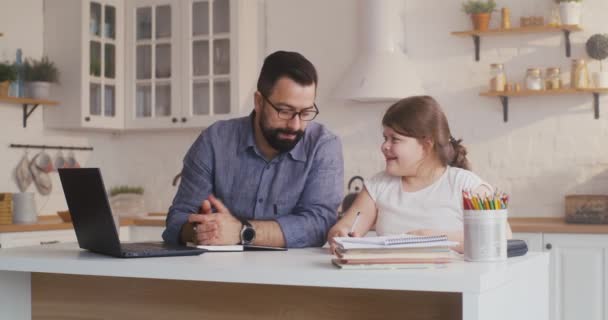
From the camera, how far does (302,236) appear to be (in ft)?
8.96

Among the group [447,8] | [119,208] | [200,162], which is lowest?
[119,208]

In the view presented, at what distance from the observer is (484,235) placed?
79.7 inches

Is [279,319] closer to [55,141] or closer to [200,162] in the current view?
[200,162]

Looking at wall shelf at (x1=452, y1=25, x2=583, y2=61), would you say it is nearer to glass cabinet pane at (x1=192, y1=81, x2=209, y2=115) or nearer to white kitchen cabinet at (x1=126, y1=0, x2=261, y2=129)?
white kitchen cabinet at (x1=126, y1=0, x2=261, y2=129)

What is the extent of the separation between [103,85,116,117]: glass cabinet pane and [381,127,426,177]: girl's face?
130 inches

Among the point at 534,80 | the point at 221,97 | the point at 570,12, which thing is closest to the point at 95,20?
the point at 221,97

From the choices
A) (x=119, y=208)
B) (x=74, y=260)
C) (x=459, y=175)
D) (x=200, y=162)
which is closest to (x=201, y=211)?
(x=200, y=162)

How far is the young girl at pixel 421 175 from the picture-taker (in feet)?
8.83

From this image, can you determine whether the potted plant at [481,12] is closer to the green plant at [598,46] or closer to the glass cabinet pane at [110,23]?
the green plant at [598,46]

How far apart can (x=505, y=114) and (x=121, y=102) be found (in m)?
2.49

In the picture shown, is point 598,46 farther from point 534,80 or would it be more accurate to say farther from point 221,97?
point 221,97

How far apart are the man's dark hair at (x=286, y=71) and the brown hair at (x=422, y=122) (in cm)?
28

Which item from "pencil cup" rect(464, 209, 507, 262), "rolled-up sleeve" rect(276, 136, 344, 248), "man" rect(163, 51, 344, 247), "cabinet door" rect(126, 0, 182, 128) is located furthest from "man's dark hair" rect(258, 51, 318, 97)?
"cabinet door" rect(126, 0, 182, 128)

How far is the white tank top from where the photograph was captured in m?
2.69
